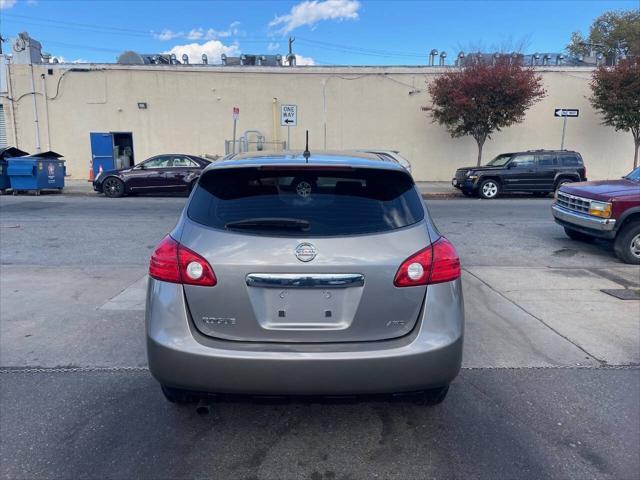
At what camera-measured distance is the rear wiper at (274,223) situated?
273cm

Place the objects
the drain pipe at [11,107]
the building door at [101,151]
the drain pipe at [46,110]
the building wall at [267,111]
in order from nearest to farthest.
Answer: the drain pipe at [11,107] < the drain pipe at [46,110] < the building wall at [267,111] < the building door at [101,151]

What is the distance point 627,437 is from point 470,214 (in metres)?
10.9

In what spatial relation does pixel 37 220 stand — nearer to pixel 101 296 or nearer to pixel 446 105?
pixel 101 296

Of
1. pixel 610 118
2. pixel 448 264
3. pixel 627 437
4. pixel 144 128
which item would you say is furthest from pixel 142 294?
pixel 610 118

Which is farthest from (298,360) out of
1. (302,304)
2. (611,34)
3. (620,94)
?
(611,34)

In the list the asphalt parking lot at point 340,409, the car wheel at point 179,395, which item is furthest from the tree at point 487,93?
the car wheel at point 179,395

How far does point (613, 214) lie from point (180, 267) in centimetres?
746

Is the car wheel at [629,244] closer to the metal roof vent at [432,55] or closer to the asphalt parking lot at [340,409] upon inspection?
the asphalt parking lot at [340,409]

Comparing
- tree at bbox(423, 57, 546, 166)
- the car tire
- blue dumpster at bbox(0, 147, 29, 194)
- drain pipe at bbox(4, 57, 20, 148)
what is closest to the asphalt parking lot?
the car tire

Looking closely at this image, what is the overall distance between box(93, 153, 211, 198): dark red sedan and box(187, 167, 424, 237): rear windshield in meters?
15.0

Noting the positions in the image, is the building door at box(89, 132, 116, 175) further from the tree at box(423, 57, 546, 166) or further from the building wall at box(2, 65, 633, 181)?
the tree at box(423, 57, 546, 166)

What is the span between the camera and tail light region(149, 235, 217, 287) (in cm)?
267

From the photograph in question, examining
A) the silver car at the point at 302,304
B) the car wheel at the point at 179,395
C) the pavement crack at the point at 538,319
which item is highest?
the silver car at the point at 302,304

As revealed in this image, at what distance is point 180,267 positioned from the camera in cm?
272
